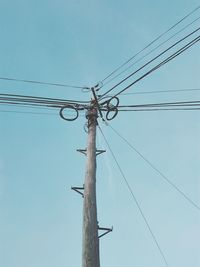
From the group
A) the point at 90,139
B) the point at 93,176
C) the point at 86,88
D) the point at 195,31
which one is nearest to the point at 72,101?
the point at 86,88

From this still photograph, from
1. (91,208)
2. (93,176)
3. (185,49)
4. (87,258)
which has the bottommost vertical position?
(87,258)

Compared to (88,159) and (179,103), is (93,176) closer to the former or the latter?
(88,159)

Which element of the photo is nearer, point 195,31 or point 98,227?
point 98,227

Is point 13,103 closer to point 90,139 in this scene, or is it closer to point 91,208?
point 90,139

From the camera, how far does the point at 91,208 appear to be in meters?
8.19

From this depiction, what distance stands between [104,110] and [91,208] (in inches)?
108

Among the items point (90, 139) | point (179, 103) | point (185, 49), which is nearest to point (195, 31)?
point (185, 49)

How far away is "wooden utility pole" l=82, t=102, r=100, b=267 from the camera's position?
24.9 feet

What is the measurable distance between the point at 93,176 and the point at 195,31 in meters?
3.75

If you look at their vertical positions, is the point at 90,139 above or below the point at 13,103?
below

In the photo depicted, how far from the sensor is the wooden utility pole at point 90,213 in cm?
759

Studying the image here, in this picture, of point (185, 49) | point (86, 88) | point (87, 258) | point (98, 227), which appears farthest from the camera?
point (86, 88)

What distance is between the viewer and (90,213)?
26.6 ft

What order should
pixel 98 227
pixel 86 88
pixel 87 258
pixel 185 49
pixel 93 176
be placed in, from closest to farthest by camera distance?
pixel 87 258 < pixel 98 227 < pixel 93 176 < pixel 185 49 < pixel 86 88
